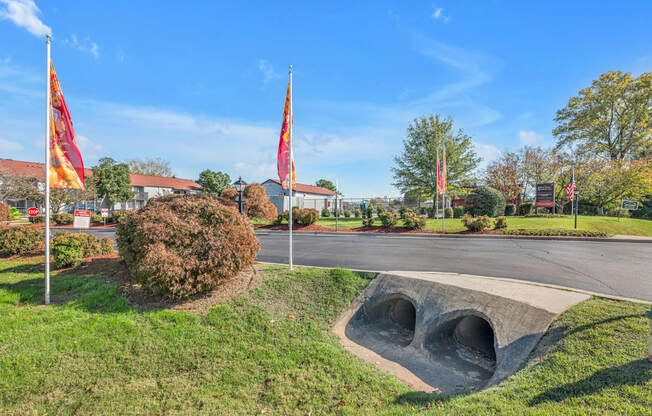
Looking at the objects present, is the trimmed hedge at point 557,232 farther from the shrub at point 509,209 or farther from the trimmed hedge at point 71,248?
the trimmed hedge at point 71,248

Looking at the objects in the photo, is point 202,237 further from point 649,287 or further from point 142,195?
point 142,195

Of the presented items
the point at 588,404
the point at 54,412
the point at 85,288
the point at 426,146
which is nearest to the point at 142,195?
the point at 426,146

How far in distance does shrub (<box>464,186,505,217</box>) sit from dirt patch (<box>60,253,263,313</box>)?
1985 centimetres

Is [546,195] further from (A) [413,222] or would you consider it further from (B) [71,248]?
(B) [71,248]

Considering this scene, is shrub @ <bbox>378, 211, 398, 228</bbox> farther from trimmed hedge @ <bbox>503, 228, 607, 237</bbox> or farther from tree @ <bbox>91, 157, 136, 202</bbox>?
tree @ <bbox>91, 157, 136, 202</bbox>

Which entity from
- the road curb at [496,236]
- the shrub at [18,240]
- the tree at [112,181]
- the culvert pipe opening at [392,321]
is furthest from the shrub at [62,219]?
the culvert pipe opening at [392,321]

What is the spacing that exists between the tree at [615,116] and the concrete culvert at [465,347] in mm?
37498

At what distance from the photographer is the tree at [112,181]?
37719 millimetres

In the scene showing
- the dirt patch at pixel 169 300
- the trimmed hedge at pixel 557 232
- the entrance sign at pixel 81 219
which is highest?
the entrance sign at pixel 81 219

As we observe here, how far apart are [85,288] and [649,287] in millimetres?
11833

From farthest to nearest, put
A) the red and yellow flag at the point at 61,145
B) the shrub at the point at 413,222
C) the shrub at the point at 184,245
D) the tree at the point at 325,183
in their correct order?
the tree at the point at 325,183, the shrub at the point at 413,222, the red and yellow flag at the point at 61,145, the shrub at the point at 184,245

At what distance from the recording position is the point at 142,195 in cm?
4622

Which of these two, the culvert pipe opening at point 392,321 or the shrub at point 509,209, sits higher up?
the shrub at point 509,209

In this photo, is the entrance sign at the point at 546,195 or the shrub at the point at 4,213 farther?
the entrance sign at the point at 546,195
